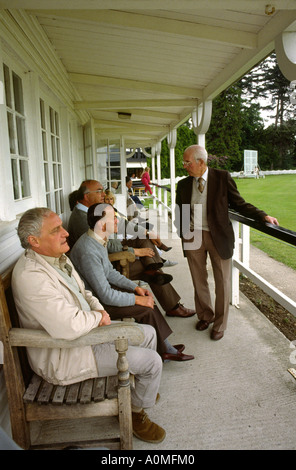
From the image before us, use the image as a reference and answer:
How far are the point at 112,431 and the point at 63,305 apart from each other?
88 cm

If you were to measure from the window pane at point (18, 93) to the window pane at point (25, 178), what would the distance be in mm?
385

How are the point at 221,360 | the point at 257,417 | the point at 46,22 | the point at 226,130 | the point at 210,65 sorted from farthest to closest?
the point at 226,130
the point at 210,65
the point at 46,22
the point at 221,360
the point at 257,417

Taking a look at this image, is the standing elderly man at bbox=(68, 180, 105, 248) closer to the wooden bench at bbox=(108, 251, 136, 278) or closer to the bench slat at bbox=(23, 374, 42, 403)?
the wooden bench at bbox=(108, 251, 136, 278)

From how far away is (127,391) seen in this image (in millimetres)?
1584

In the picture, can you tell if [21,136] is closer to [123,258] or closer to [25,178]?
[25,178]

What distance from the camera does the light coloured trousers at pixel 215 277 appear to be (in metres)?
2.92

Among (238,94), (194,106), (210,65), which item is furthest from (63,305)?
(238,94)

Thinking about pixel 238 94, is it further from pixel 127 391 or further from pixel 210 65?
pixel 127 391

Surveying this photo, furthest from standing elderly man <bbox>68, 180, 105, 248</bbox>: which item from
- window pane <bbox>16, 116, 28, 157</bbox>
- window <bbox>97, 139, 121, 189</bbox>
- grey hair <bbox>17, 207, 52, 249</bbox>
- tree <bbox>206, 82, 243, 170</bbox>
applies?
tree <bbox>206, 82, 243, 170</bbox>

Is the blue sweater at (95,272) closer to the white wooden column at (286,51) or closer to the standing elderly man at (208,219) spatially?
the standing elderly man at (208,219)

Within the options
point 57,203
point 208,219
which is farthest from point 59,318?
point 57,203

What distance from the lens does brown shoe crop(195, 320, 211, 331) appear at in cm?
312

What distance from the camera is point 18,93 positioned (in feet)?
8.79

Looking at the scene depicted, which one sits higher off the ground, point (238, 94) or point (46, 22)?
point (238, 94)
